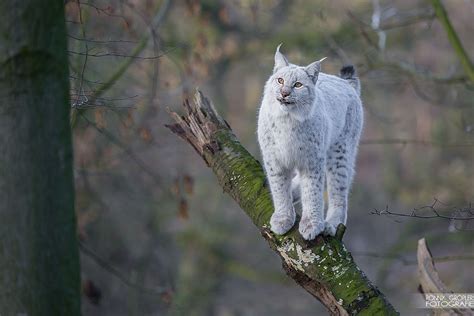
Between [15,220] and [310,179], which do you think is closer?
[15,220]

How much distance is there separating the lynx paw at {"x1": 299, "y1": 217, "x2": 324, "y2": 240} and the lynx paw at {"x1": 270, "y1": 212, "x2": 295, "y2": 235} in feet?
0.29

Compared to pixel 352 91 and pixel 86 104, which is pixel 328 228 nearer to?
pixel 352 91

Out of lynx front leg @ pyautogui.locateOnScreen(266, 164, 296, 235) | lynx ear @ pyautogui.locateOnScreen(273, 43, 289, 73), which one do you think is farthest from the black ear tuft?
lynx front leg @ pyautogui.locateOnScreen(266, 164, 296, 235)

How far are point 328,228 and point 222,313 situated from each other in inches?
413

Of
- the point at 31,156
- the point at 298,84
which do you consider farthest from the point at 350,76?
the point at 31,156

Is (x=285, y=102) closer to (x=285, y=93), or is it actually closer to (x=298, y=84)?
(x=285, y=93)

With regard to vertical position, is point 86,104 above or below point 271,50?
below

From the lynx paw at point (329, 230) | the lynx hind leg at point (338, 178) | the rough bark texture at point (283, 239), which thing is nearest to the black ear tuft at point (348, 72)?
the lynx hind leg at point (338, 178)

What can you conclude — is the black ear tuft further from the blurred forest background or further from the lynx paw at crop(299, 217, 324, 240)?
the blurred forest background

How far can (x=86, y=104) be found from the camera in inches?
213

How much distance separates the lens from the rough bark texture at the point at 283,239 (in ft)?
16.0

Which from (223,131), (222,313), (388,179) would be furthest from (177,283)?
(223,131)

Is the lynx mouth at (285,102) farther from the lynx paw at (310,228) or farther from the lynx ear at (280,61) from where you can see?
the lynx paw at (310,228)

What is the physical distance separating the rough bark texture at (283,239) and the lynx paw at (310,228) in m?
0.04
